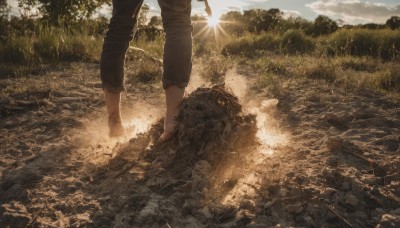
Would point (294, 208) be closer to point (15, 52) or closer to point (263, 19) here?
point (15, 52)

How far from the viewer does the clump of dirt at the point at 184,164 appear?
153cm

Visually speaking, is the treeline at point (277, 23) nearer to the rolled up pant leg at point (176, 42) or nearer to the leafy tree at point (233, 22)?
the leafy tree at point (233, 22)

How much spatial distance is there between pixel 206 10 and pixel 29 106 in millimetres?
1671

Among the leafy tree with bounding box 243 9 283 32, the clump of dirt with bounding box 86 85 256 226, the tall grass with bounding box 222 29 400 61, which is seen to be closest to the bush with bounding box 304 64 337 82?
the clump of dirt with bounding box 86 85 256 226

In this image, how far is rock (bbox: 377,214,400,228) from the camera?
1.43m

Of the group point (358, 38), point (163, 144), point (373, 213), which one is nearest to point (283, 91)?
point (163, 144)

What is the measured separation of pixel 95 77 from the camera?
4148 mm

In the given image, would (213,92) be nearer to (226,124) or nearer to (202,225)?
(226,124)

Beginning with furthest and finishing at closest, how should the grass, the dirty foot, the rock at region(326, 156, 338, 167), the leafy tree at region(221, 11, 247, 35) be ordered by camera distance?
the leafy tree at region(221, 11, 247, 35) < the grass < the dirty foot < the rock at region(326, 156, 338, 167)

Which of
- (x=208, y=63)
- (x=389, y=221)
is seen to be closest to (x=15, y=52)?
(x=208, y=63)

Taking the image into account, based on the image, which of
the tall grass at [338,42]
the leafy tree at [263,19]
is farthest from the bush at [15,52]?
the leafy tree at [263,19]

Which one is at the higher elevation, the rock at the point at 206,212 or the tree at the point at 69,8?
the tree at the point at 69,8

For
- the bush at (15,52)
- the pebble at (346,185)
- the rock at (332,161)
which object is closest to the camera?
the pebble at (346,185)

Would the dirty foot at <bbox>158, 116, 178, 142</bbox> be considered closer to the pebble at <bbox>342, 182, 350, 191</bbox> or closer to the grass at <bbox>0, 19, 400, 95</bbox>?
the pebble at <bbox>342, 182, 350, 191</bbox>
